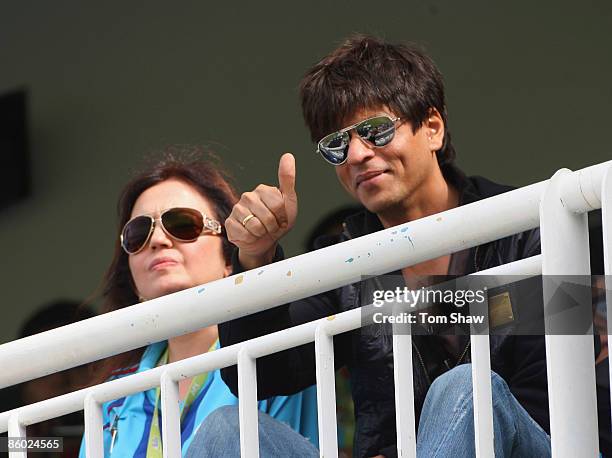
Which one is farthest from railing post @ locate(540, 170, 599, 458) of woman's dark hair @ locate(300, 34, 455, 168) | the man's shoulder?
woman's dark hair @ locate(300, 34, 455, 168)

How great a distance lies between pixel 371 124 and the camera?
2250mm

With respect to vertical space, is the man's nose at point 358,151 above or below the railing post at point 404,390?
above

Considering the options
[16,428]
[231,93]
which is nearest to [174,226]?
[16,428]

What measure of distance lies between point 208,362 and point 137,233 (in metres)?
1.12

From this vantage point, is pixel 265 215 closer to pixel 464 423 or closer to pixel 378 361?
pixel 378 361

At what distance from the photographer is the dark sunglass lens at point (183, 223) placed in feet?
8.44

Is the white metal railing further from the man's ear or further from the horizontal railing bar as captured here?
the man's ear

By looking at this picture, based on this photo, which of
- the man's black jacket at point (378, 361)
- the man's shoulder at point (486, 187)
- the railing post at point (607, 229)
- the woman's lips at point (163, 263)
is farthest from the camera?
the woman's lips at point (163, 263)

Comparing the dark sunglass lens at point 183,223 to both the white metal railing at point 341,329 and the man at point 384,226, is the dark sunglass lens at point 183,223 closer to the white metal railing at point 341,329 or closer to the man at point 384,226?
the man at point 384,226

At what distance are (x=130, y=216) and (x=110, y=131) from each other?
6.81ft

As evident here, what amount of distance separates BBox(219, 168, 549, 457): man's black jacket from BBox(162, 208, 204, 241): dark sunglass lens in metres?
0.47

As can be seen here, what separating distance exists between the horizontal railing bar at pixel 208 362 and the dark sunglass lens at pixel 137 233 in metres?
1.01

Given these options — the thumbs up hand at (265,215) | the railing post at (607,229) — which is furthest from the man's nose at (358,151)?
the railing post at (607,229)

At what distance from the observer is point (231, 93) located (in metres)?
4.50
